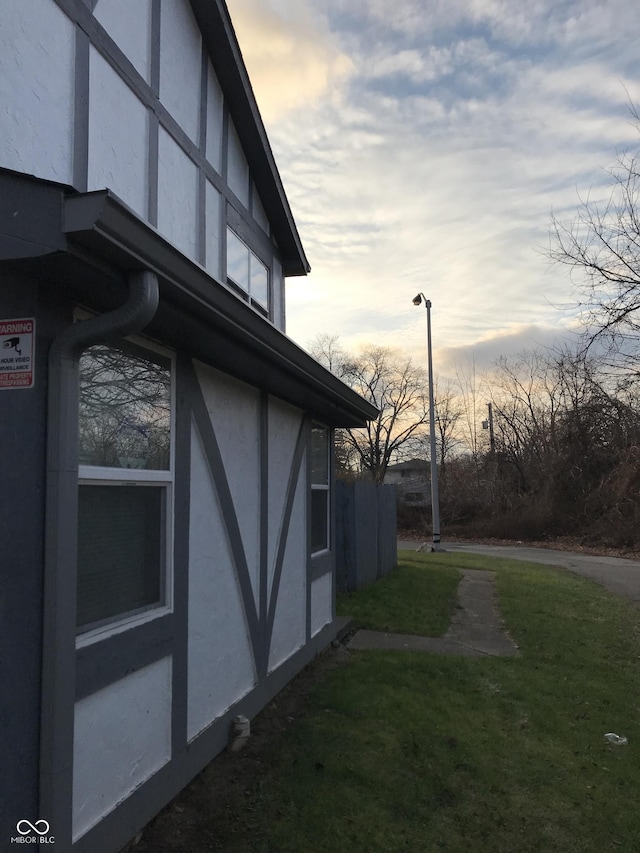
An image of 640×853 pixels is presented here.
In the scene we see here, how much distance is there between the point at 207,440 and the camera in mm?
4707

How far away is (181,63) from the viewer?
565 cm

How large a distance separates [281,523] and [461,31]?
21.4 ft

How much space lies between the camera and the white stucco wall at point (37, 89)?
3307 millimetres

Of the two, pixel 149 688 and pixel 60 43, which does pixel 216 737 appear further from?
pixel 60 43

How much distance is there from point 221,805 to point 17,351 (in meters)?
2.98

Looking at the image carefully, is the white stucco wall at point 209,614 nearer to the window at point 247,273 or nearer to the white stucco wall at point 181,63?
the window at point 247,273

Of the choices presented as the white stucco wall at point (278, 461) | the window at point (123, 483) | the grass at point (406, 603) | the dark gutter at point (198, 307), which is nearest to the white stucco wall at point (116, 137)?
the dark gutter at point (198, 307)

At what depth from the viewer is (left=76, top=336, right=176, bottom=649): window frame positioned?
334 cm

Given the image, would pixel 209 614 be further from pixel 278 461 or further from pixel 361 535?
pixel 361 535

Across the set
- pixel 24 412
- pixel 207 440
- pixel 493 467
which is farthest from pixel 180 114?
pixel 493 467

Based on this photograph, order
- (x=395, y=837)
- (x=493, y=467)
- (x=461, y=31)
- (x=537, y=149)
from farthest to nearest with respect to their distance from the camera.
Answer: (x=493, y=467) → (x=537, y=149) → (x=461, y=31) → (x=395, y=837)

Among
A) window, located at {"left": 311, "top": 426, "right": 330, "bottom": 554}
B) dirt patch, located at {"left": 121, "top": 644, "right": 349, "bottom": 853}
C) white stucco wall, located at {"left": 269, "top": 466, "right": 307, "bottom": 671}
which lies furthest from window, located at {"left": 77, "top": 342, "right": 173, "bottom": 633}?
window, located at {"left": 311, "top": 426, "right": 330, "bottom": 554}

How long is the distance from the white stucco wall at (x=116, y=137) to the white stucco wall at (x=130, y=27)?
266 mm

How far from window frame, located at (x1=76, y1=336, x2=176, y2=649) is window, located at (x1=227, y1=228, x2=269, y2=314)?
2.69 metres
